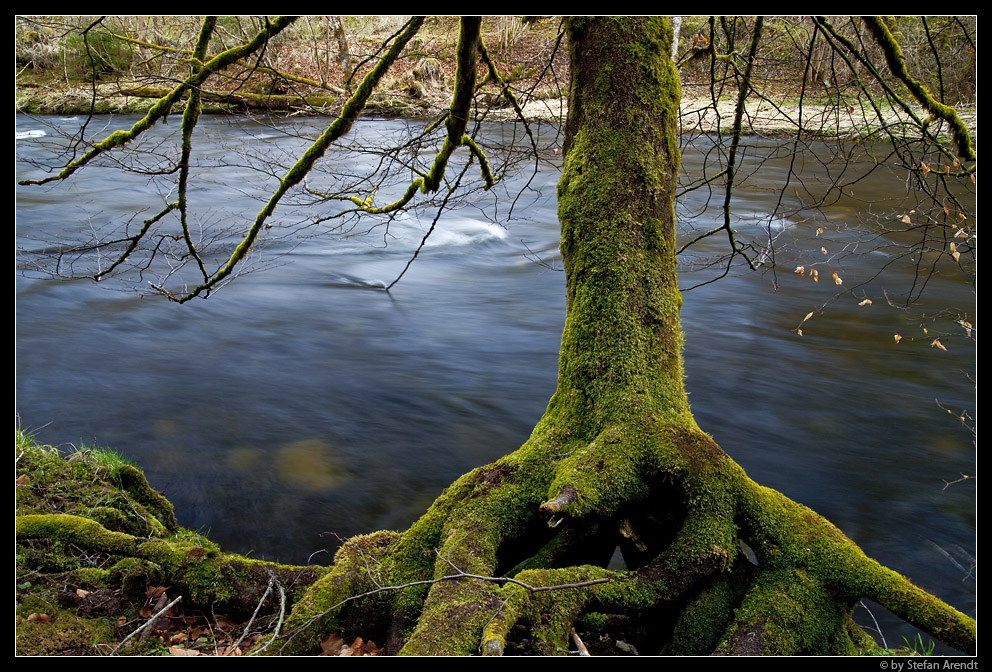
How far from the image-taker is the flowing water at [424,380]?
240 inches

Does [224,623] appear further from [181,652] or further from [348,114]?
[348,114]

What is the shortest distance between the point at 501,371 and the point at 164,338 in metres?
4.61

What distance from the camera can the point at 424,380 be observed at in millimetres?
8664

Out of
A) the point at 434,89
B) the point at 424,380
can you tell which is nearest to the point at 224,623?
the point at 424,380

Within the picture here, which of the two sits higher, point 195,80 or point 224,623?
point 195,80

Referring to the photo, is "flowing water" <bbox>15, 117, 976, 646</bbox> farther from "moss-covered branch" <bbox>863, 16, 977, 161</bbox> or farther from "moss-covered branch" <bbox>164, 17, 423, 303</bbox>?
"moss-covered branch" <bbox>863, 16, 977, 161</bbox>

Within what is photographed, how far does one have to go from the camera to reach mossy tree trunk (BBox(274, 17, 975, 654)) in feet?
8.94

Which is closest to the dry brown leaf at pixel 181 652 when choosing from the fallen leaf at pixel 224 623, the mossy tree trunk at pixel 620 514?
the fallen leaf at pixel 224 623

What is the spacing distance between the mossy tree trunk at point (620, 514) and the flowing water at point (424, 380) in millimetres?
2350

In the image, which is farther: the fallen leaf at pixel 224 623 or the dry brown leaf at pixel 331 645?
the fallen leaf at pixel 224 623

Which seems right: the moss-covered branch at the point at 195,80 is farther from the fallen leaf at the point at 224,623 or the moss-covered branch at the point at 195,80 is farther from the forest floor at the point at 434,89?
the fallen leaf at the point at 224,623

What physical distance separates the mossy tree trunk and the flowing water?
7.71 feet

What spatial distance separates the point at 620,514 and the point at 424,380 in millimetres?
5809
